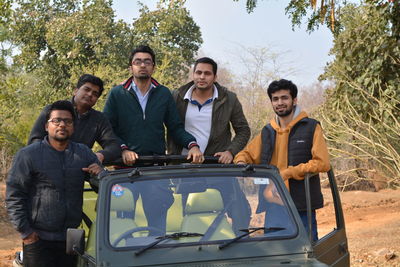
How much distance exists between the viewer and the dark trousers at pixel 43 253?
4.60m

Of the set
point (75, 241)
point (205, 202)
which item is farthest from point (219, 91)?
point (75, 241)

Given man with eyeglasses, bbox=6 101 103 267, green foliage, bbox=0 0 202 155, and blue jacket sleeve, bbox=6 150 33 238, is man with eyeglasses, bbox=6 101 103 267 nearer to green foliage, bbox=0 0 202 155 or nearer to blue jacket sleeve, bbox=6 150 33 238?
blue jacket sleeve, bbox=6 150 33 238

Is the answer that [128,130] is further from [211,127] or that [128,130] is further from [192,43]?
[192,43]

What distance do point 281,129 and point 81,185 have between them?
154 centimetres

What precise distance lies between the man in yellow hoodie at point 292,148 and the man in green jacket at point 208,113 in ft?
1.75

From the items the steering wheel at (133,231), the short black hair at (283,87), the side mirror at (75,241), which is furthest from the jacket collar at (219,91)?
the side mirror at (75,241)

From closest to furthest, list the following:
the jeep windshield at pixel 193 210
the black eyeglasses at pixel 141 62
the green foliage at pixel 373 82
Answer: the jeep windshield at pixel 193 210 → the black eyeglasses at pixel 141 62 → the green foliage at pixel 373 82

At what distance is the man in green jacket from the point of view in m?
5.77

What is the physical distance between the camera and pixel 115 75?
19.3 metres

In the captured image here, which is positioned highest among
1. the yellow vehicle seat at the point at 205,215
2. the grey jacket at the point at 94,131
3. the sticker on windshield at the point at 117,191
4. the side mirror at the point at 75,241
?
the grey jacket at the point at 94,131

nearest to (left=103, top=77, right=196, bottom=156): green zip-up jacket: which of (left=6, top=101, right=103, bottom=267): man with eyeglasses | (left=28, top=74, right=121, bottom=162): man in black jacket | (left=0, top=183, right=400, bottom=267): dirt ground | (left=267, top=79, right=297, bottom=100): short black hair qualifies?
(left=28, top=74, right=121, bottom=162): man in black jacket

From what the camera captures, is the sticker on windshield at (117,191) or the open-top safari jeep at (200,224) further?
the sticker on windshield at (117,191)

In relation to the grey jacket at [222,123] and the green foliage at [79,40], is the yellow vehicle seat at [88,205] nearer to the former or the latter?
the grey jacket at [222,123]

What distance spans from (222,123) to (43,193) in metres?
1.85
